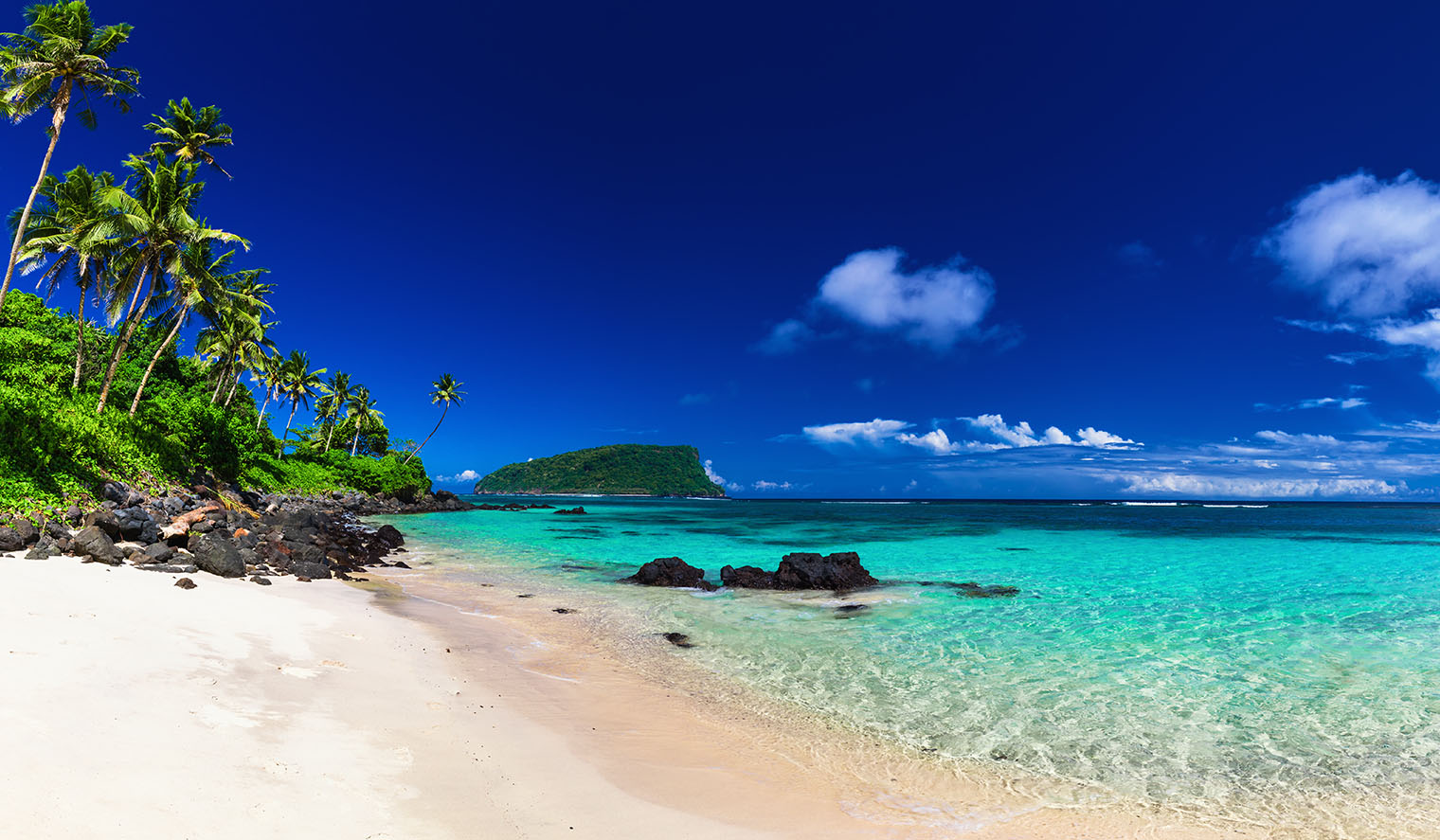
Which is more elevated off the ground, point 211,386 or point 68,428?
point 211,386

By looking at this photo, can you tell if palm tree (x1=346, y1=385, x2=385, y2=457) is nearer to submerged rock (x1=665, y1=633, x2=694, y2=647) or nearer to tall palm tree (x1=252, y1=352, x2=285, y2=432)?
tall palm tree (x1=252, y1=352, x2=285, y2=432)

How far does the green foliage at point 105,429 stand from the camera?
1714cm

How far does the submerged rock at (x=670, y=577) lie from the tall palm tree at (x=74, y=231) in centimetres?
2749

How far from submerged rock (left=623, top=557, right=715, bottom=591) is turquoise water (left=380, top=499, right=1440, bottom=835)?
107 centimetres

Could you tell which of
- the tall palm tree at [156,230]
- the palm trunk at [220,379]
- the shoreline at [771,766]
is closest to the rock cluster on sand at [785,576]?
the shoreline at [771,766]

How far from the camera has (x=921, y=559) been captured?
A: 27.6m

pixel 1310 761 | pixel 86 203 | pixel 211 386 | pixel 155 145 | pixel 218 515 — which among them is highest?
pixel 155 145

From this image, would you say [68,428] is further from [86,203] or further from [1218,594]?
[1218,594]

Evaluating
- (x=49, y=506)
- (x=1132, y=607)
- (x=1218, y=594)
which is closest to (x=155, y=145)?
(x=49, y=506)

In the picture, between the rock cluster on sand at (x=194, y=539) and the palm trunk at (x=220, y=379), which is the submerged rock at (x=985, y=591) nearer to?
the rock cluster on sand at (x=194, y=539)

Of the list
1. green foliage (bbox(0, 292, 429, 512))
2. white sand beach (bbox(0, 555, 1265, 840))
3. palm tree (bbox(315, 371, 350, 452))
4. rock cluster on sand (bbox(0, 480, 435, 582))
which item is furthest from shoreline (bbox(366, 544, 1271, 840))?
palm tree (bbox(315, 371, 350, 452))

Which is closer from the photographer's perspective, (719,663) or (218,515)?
(719,663)

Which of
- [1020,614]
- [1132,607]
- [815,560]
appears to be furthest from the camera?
[815,560]

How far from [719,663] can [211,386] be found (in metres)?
65.7
